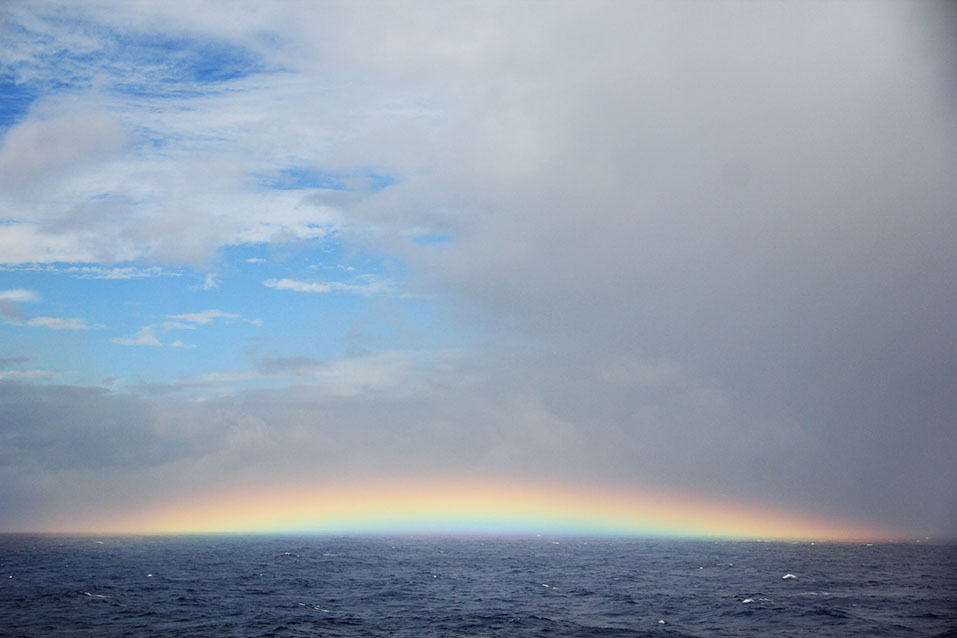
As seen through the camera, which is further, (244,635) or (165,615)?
(165,615)

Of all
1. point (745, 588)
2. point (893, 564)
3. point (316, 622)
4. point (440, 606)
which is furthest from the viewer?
point (893, 564)

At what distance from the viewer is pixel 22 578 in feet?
385

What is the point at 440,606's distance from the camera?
8188cm

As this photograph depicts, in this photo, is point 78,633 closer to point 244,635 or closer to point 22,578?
point 244,635

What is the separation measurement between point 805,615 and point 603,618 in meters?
22.8

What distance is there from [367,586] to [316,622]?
36.3 metres

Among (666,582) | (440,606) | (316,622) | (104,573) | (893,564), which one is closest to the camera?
(316,622)

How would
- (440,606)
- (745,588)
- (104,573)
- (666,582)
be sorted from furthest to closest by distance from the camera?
(104,573) → (666,582) → (745,588) → (440,606)

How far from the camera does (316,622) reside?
6981cm

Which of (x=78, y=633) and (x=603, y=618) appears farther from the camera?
(x=603, y=618)

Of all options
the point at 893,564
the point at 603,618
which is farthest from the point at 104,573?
the point at 893,564

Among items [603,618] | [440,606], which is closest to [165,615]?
[440,606]

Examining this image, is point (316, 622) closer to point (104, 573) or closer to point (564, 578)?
point (564, 578)

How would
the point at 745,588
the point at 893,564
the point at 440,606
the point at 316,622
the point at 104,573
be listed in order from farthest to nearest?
the point at 893,564
the point at 104,573
the point at 745,588
the point at 440,606
the point at 316,622
